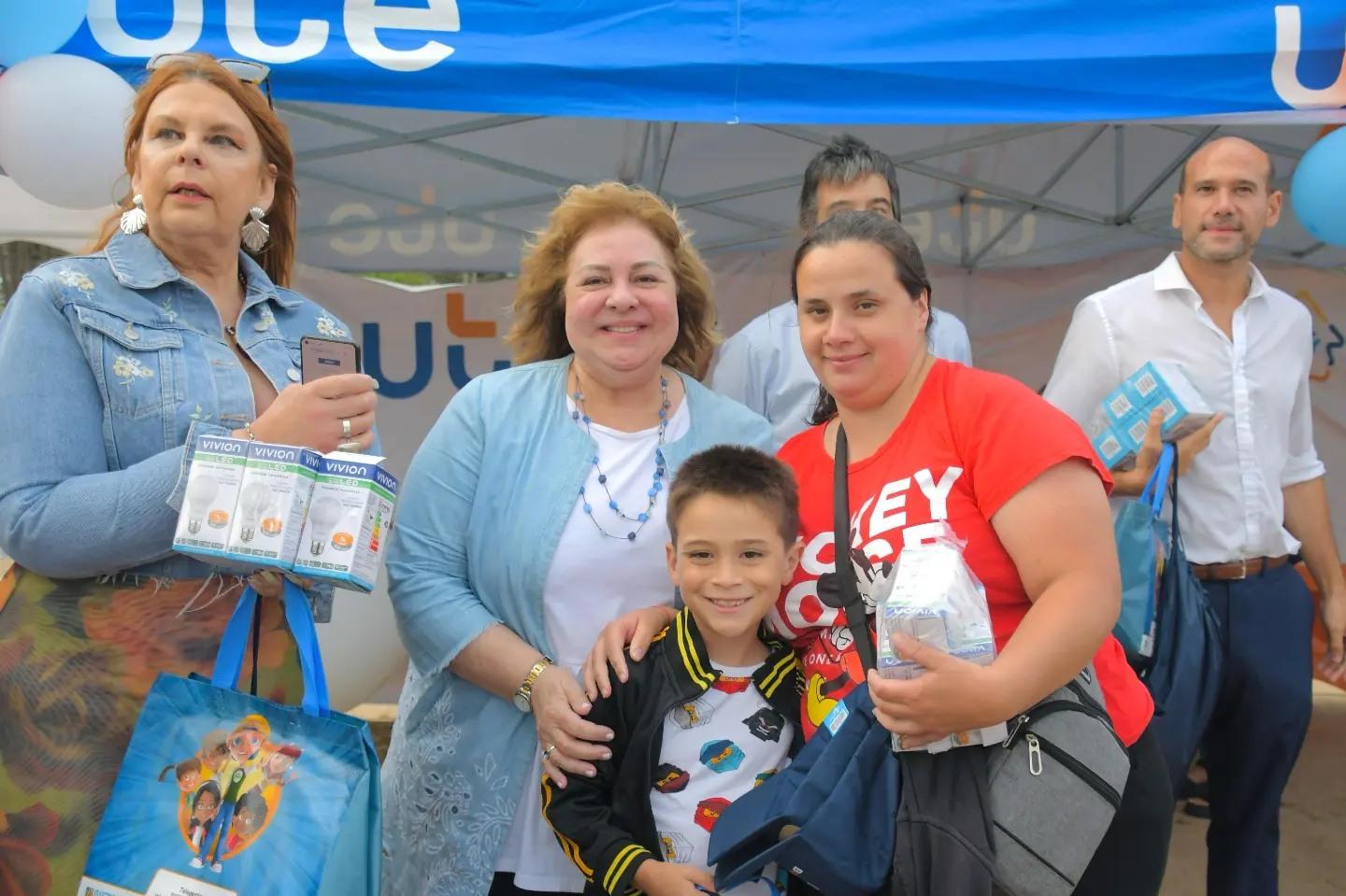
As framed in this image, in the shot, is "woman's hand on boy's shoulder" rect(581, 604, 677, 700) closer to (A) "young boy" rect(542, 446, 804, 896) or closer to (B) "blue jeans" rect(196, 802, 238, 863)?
(A) "young boy" rect(542, 446, 804, 896)

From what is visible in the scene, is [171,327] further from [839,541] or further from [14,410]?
[839,541]

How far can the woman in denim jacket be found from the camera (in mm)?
1638

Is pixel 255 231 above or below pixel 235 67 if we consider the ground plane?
below

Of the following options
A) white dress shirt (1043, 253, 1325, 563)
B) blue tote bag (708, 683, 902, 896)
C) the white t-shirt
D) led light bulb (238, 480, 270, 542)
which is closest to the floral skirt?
led light bulb (238, 480, 270, 542)

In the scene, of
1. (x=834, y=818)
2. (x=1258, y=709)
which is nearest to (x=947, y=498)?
(x=834, y=818)

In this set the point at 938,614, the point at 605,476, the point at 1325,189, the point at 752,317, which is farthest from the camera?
the point at 752,317

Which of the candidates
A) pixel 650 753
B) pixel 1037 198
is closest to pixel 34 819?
pixel 650 753

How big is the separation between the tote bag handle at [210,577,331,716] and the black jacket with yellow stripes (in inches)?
18.0

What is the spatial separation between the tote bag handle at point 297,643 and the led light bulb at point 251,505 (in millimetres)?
178

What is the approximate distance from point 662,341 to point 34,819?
50.2 inches

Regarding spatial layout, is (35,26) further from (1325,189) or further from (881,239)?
(1325,189)

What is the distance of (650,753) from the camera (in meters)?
1.85

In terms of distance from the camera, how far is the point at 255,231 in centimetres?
202

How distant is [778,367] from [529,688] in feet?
4.48
